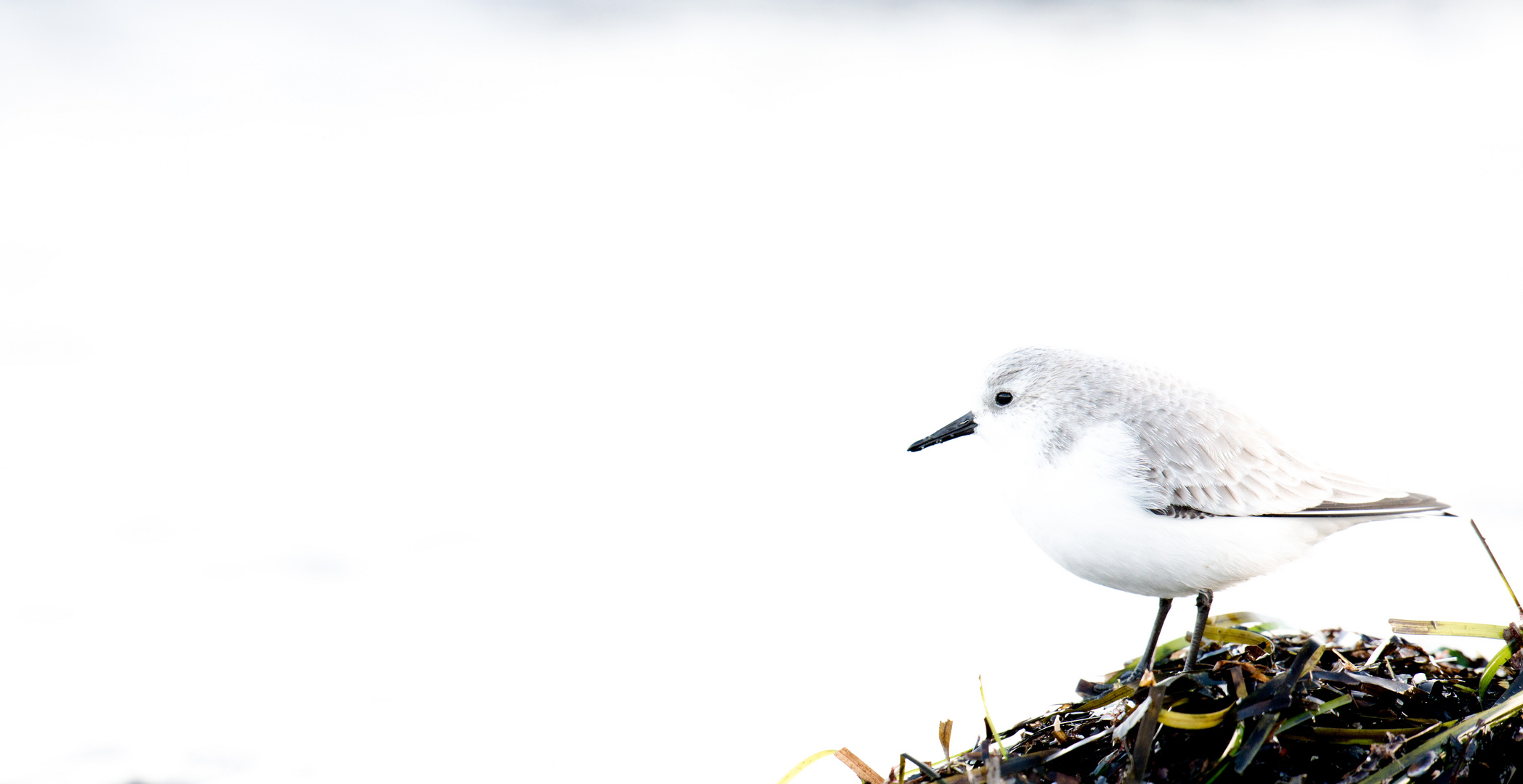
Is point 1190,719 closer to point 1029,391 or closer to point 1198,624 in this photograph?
point 1198,624

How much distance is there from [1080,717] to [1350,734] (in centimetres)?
47

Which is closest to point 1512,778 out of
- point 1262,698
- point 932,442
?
point 1262,698

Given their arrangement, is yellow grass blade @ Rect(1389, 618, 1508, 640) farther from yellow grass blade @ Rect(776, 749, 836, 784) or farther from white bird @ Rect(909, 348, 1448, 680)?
yellow grass blade @ Rect(776, 749, 836, 784)

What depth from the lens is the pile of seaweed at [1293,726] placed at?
1.71m

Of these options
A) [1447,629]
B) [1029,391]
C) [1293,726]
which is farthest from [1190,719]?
[1029,391]

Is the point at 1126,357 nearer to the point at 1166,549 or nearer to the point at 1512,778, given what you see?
the point at 1166,549

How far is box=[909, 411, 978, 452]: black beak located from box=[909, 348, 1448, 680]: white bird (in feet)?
0.64

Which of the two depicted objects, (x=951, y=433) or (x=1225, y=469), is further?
(x=951, y=433)

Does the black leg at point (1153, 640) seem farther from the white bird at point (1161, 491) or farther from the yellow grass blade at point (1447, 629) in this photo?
the yellow grass blade at point (1447, 629)

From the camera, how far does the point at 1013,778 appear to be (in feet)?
6.27

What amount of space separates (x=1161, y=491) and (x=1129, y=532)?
0.11 meters

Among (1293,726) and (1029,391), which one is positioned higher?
(1029,391)

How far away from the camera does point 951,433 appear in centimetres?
257

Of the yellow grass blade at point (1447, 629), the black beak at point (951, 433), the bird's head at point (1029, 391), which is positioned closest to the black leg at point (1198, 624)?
the yellow grass blade at point (1447, 629)
